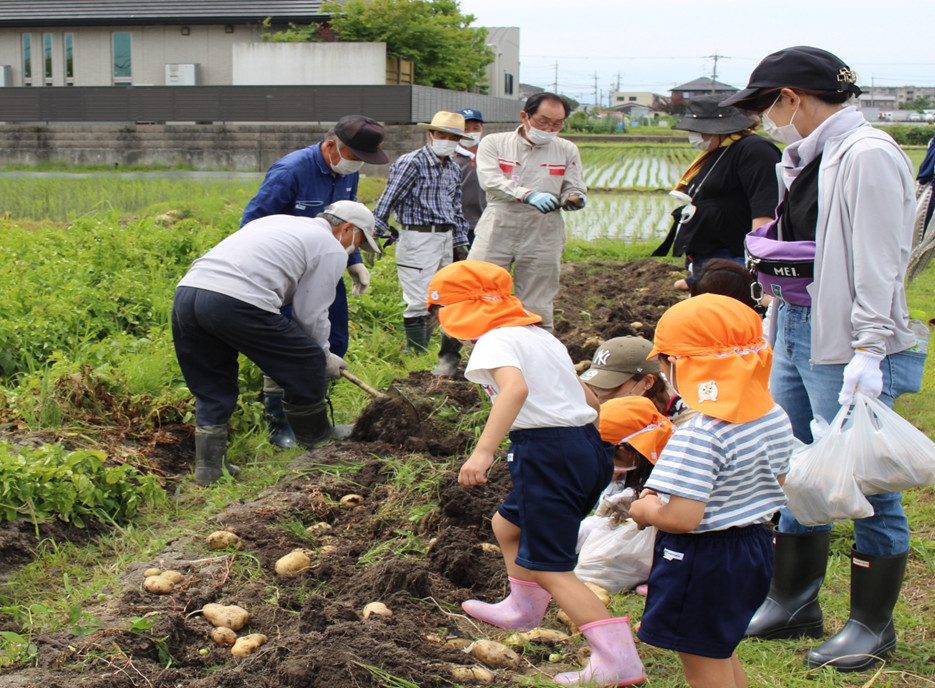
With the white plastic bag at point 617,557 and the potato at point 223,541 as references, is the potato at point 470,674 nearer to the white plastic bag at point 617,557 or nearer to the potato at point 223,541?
the white plastic bag at point 617,557

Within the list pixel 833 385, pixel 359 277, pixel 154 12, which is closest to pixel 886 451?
pixel 833 385

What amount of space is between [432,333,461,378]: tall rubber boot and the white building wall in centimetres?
1940

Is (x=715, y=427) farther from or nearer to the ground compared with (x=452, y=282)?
nearer to the ground

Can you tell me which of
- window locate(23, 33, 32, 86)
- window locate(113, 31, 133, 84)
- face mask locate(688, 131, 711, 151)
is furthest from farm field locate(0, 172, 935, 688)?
window locate(23, 33, 32, 86)

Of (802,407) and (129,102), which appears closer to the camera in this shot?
(802,407)

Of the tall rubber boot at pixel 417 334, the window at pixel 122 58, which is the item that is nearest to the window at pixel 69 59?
the window at pixel 122 58

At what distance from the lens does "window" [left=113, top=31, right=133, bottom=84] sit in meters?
29.0

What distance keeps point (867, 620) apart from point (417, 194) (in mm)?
4435

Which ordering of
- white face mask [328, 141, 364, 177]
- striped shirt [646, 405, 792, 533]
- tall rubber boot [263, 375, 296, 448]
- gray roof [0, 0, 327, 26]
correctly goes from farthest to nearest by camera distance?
gray roof [0, 0, 327, 26]
white face mask [328, 141, 364, 177]
tall rubber boot [263, 375, 296, 448]
striped shirt [646, 405, 792, 533]

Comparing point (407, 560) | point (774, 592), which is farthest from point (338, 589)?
point (774, 592)

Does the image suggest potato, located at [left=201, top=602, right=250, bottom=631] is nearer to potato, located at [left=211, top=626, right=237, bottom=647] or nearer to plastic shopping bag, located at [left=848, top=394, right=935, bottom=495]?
potato, located at [left=211, top=626, right=237, bottom=647]

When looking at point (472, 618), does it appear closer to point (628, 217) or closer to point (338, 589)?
point (338, 589)

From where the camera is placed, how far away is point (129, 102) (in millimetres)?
23047

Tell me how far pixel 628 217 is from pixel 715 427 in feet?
44.3
